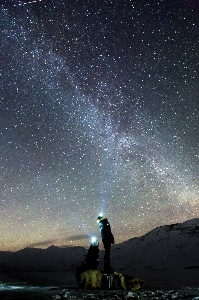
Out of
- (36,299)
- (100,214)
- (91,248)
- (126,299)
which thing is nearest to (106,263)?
(91,248)

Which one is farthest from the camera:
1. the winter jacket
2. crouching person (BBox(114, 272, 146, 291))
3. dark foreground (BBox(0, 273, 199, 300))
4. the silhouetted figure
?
the winter jacket

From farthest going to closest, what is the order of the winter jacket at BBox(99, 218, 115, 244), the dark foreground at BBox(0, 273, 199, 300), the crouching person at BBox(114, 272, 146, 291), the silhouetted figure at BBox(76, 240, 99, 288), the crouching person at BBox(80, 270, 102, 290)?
1. the winter jacket at BBox(99, 218, 115, 244)
2. the silhouetted figure at BBox(76, 240, 99, 288)
3. the crouching person at BBox(114, 272, 146, 291)
4. the crouching person at BBox(80, 270, 102, 290)
5. the dark foreground at BBox(0, 273, 199, 300)

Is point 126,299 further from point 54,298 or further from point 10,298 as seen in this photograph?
point 10,298

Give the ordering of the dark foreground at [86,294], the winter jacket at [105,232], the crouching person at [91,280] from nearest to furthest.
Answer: the dark foreground at [86,294] < the crouching person at [91,280] < the winter jacket at [105,232]

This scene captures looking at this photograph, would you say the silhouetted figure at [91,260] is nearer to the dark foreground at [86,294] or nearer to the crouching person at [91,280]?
the crouching person at [91,280]

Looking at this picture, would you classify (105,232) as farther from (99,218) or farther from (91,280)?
(91,280)

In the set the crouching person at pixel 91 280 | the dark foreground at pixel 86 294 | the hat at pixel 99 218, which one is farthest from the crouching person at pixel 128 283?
the hat at pixel 99 218

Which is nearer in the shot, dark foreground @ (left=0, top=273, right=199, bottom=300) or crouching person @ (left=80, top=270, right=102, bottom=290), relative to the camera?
dark foreground @ (left=0, top=273, right=199, bottom=300)

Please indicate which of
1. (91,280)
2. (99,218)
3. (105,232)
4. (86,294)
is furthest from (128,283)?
(86,294)

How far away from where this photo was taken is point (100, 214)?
13.5 m

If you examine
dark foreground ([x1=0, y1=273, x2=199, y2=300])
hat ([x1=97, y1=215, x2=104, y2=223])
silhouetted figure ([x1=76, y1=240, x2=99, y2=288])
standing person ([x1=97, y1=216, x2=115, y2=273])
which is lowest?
dark foreground ([x1=0, y1=273, x2=199, y2=300])

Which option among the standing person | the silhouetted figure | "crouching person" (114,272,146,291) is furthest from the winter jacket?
"crouching person" (114,272,146,291)

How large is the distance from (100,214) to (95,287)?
9.70 ft

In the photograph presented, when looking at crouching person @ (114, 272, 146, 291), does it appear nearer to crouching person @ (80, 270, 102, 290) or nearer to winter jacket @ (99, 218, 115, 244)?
crouching person @ (80, 270, 102, 290)
